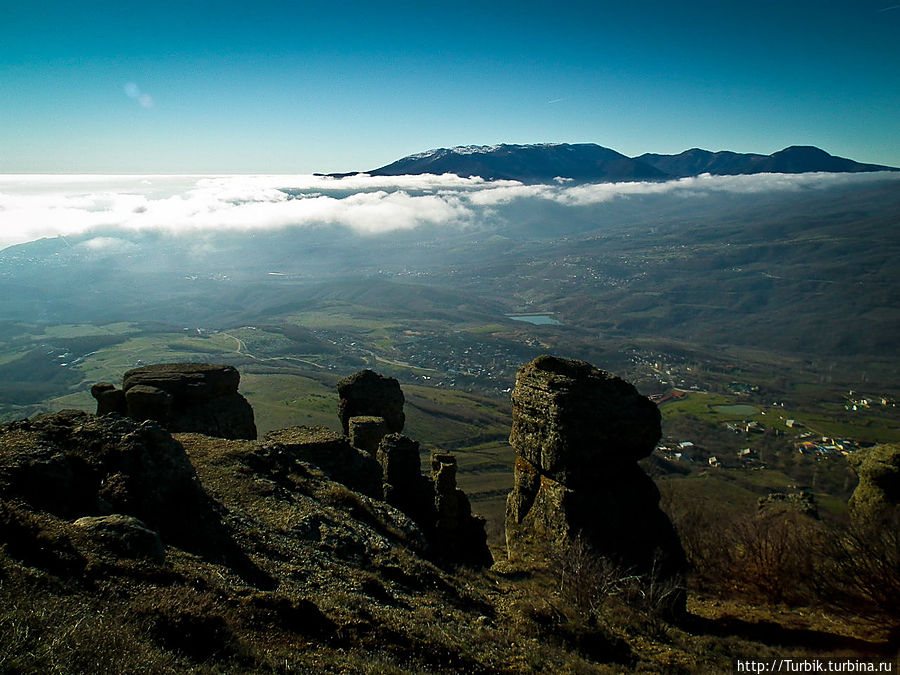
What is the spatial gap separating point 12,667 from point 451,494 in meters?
19.3

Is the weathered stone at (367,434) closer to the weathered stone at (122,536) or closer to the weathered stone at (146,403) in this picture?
the weathered stone at (146,403)

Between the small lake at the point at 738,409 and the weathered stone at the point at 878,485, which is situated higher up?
the weathered stone at the point at 878,485

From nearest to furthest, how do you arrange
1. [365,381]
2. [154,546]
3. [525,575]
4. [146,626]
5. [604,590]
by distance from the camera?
[146,626]
[154,546]
[604,590]
[525,575]
[365,381]

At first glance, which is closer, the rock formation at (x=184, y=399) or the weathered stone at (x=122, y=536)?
the weathered stone at (x=122, y=536)

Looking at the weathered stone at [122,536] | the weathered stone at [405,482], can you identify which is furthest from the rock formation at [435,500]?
the weathered stone at [122,536]

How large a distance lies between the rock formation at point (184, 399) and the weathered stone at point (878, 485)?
109 ft

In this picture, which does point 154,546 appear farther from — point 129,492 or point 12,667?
point 12,667

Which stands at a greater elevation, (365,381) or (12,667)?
(12,667)

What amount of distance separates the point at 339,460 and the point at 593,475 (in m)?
12.4

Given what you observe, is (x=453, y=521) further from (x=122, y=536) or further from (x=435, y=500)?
(x=122, y=536)

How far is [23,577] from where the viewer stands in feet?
27.3

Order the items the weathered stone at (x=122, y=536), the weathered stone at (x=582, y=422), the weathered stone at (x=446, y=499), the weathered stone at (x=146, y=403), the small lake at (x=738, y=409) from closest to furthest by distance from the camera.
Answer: the weathered stone at (x=122, y=536), the weathered stone at (x=582, y=422), the weathered stone at (x=446, y=499), the weathered stone at (x=146, y=403), the small lake at (x=738, y=409)

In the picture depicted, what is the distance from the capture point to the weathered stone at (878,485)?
2514cm

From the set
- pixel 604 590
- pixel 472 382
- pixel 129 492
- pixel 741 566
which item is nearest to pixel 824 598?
pixel 741 566
